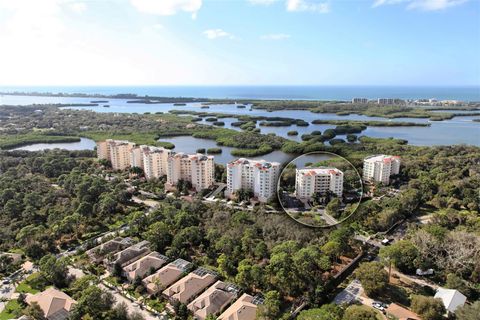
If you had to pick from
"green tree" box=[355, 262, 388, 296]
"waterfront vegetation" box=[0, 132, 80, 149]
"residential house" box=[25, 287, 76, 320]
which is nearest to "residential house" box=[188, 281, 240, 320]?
→ "residential house" box=[25, 287, 76, 320]

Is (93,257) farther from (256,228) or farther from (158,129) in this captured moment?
(158,129)

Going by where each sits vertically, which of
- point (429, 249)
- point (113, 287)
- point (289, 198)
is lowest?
point (113, 287)

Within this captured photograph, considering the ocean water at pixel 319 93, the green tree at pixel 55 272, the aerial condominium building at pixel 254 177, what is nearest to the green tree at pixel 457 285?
the aerial condominium building at pixel 254 177

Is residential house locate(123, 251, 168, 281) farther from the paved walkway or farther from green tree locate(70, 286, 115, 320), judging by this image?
green tree locate(70, 286, 115, 320)

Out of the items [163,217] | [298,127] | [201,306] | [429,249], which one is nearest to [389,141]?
[298,127]

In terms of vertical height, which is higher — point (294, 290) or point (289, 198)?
point (289, 198)

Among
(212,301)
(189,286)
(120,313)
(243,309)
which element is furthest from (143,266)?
(243,309)

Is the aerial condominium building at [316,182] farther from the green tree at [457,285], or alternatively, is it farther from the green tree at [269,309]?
the green tree at [457,285]
